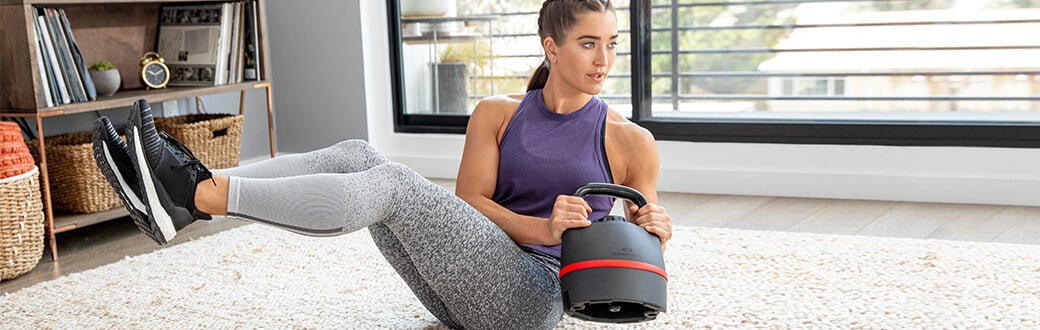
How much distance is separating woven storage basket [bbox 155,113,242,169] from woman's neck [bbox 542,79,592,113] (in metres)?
1.71

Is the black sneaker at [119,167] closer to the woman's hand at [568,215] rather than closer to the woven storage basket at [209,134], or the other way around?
the woman's hand at [568,215]

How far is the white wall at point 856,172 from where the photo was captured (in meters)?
3.10

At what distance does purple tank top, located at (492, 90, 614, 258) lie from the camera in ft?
5.50

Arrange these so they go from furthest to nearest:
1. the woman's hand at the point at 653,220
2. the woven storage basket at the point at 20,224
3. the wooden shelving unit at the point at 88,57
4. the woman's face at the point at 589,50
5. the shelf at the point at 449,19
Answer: the shelf at the point at 449,19 → the wooden shelving unit at the point at 88,57 → the woven storage basket at the point at 20,224 → the woman's face at the point at 589,50 → the woman's hand at the point at 653,220

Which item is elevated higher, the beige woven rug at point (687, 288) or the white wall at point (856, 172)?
the white wall at point (856, 172)

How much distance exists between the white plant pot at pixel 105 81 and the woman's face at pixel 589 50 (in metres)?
1.80

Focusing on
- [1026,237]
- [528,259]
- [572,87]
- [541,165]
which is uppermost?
[572,87]

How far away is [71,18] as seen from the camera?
10.2 ft

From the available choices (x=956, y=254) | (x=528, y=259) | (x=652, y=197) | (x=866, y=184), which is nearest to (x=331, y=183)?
(x=528, y=259)

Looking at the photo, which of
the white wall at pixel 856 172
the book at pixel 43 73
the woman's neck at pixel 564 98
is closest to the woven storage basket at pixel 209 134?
the book at pixel 43 73

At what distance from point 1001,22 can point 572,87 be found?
7.17ft

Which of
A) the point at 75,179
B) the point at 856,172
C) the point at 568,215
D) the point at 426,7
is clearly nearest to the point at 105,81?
the point at 75,179

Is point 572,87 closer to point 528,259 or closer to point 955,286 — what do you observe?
point 528,259

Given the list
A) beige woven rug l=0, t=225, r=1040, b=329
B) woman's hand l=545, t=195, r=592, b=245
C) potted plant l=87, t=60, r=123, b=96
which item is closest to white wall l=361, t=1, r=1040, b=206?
beige woven rug l=0, t=225, r=1040, b=329
